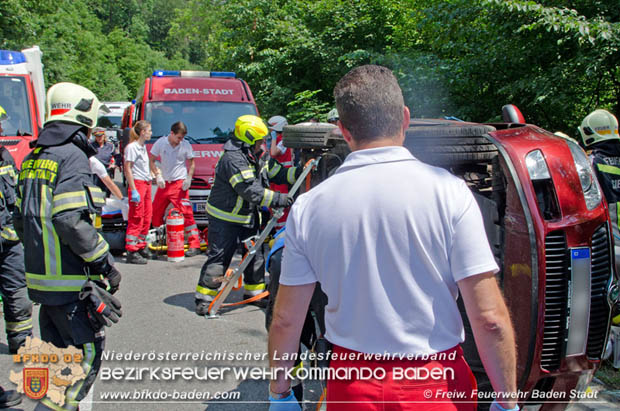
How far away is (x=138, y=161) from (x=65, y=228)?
5.27m

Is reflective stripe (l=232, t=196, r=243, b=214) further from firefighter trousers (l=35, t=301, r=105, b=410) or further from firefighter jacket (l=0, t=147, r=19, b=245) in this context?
firefighter trousers (l=35, t=301, r=105, b=410)

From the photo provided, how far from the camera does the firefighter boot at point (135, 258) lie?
759cm

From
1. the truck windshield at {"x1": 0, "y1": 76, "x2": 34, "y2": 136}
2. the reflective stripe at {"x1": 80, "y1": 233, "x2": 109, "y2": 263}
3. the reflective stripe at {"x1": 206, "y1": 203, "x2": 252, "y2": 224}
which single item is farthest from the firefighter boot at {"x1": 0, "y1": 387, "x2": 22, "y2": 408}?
the truck windshield at {"x1": 0, "y1": 76, "x2": 34, "y2": 136}

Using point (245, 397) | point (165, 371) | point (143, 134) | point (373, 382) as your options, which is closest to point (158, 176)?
point (143, 134)

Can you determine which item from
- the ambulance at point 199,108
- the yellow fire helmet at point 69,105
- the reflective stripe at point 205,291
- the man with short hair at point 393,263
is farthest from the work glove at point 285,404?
the ambulance at point 199,108

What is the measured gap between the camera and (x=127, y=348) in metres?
4.68

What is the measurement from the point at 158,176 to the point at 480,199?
5936 millimetres

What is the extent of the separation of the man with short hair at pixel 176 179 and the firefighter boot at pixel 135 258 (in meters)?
0.68

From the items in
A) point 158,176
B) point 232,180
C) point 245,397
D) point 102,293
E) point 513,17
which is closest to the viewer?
point 102,293

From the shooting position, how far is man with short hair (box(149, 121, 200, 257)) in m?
8.09

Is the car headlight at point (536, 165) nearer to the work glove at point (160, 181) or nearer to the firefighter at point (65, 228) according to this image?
the firefighter at point (65, 228)

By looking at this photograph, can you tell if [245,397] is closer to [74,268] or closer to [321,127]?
[74,268]

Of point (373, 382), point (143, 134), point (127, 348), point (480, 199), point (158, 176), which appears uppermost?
point (480, 199)

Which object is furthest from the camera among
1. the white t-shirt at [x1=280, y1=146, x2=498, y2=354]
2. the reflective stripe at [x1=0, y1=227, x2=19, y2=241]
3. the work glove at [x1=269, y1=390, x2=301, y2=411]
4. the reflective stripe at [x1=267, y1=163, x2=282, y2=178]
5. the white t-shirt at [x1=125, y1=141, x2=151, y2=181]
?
the white t-shirt at [x1=125, y1=141, x2=151, y2=181]
